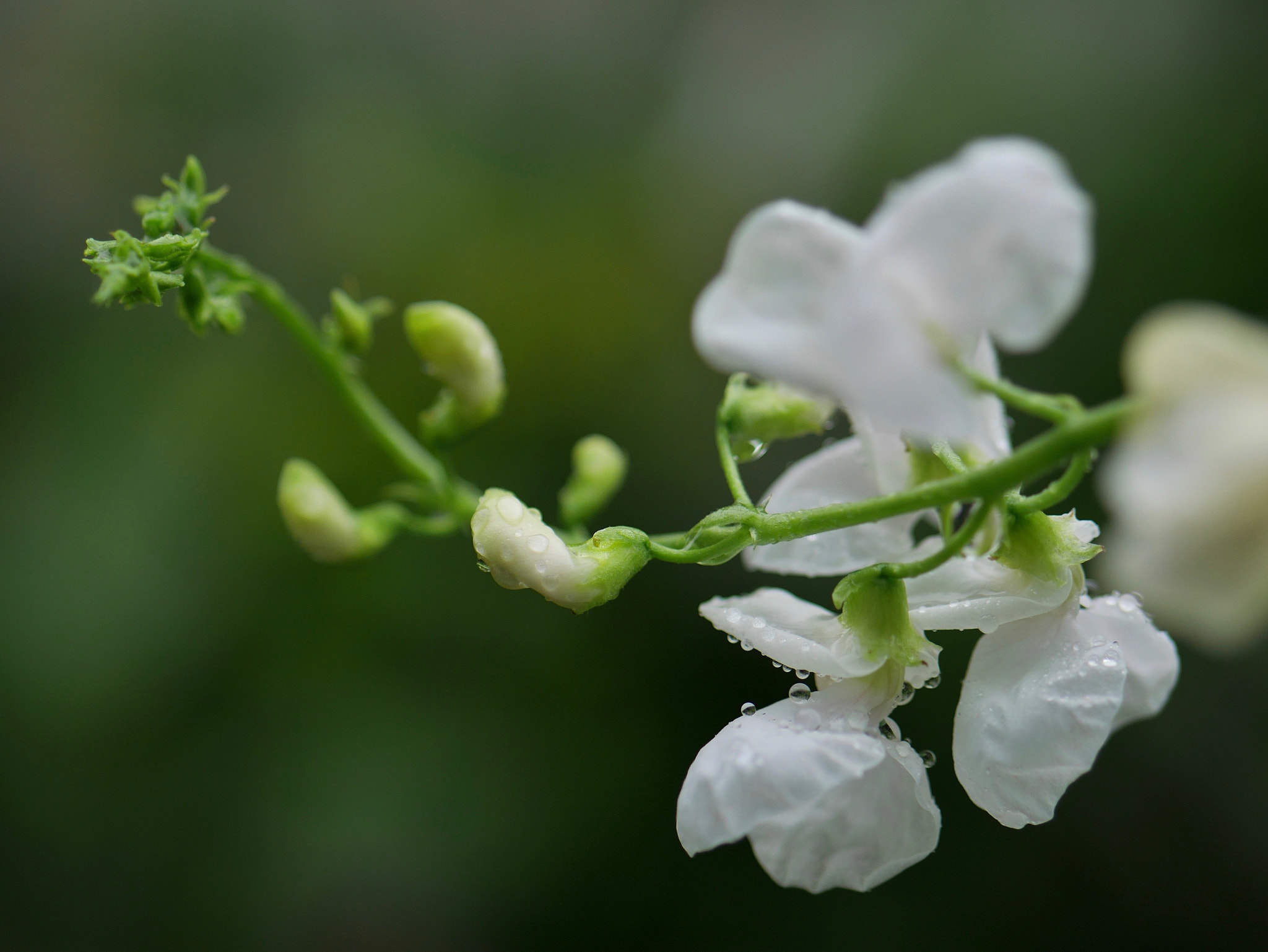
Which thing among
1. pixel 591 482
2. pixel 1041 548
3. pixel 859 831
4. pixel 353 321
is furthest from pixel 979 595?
pixel 353 321

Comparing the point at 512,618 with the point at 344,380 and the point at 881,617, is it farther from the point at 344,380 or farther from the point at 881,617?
the point at 881,617

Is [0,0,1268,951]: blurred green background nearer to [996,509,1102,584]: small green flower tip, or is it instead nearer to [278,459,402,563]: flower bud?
[278,459,402,563]: flower bud

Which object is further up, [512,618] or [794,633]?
[794,633]

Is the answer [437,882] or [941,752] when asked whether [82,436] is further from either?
[941,752]

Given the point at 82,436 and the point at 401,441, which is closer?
the point at 401,441

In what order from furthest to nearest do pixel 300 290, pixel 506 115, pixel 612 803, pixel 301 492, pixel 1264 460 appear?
pixel 506 115, pixel 300 290, pixel 612 803, pixel 301 492, pixel 1264 460

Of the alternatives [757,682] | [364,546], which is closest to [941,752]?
[757,682]
